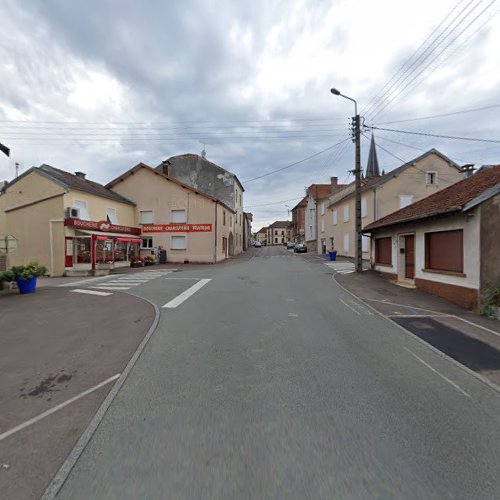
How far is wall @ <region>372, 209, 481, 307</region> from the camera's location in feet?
27.8

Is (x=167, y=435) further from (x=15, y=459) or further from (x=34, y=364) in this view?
(x=34, y=364)

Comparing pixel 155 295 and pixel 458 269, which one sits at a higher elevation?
pixel 458 269

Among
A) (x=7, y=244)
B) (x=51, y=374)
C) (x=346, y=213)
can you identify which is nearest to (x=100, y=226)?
(x=7, y=244)

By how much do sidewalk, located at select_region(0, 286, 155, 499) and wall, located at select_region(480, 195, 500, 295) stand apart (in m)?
8.95

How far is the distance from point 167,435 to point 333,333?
3.92 m

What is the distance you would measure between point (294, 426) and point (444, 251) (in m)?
9.79

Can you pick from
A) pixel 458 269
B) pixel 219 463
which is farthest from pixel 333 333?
pixel 458 269

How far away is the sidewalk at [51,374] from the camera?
2.50 m

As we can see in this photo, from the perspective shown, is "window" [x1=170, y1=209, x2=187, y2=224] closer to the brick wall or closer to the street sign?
the street sign

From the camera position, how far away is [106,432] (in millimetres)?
2836

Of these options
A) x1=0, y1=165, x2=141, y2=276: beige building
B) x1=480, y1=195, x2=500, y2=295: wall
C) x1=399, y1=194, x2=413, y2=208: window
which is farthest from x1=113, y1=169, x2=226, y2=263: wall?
x1=480, y1=195, x2=500, y2=295: wall

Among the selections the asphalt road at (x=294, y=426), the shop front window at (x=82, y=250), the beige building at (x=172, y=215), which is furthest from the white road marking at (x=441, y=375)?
the beige building at (x=172, y=215)

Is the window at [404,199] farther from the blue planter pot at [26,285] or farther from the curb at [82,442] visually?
the curb at [82,442]

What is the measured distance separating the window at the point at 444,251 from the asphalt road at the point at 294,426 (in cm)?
567
